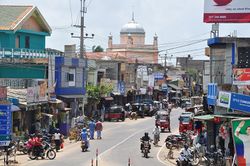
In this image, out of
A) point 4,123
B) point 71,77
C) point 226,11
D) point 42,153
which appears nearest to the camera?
point 4,123

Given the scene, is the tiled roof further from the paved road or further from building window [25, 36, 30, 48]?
the paved road

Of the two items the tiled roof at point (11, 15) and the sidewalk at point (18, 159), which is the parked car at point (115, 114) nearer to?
the tiled roof at point (11, 15)

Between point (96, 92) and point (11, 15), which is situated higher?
point (11, 15)

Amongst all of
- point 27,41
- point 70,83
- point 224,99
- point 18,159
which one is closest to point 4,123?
point 18,159

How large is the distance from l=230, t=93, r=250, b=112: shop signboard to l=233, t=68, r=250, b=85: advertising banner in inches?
63.1

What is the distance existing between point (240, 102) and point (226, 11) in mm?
7172

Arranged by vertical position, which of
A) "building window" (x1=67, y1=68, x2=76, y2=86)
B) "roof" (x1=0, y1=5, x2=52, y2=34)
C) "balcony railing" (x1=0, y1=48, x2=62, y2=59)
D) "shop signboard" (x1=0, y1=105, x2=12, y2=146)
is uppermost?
"roof" (x1=0, y1=5, x2=52, y2=34)

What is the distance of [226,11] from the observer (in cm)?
3459

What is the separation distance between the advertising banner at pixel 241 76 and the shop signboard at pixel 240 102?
1.60m

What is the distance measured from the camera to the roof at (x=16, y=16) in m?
53.0

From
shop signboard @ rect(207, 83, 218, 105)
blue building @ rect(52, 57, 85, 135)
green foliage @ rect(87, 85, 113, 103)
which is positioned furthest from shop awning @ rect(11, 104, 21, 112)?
green foliage @ rect(87, 85, 113, 103)

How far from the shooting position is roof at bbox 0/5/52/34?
53.0 metres

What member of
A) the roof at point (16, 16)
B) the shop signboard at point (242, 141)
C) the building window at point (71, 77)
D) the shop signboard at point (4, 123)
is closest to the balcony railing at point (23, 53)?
the roof at point (16, 16)

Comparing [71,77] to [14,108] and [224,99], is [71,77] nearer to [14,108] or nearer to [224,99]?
[14,108]
